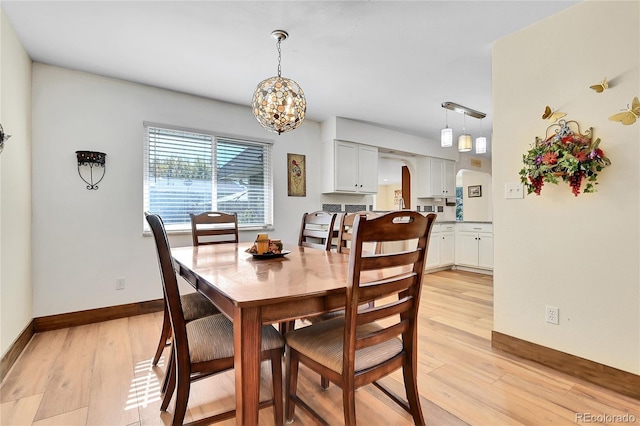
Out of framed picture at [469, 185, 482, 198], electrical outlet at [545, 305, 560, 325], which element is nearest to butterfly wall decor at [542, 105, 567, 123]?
electrical outlet at [545, 305, 560, 325]

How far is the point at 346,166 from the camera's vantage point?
171 inches

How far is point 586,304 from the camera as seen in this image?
1899mm

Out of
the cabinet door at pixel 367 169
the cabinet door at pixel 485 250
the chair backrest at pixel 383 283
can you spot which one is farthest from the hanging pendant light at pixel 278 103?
the cabinet door at pixel 485 250

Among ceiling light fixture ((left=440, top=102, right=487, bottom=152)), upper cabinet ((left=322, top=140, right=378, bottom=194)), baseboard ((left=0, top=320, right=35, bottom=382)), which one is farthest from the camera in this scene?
upper cabinet ((left=322, top=140, right=378, bottom=194))

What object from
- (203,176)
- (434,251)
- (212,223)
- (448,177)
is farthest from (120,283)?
(448,177)

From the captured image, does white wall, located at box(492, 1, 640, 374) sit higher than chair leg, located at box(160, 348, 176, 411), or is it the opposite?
white wall, located at box(492, 1, 640, 374)

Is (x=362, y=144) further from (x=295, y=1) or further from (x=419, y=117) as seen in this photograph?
(x=295, y=1)

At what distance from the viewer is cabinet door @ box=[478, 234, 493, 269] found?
4855 millimetres

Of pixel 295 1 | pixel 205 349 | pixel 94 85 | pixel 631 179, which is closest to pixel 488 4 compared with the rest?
pixel 295 1

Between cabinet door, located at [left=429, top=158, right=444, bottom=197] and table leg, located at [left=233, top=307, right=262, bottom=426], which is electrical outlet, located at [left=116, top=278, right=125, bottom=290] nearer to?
table leg, located at [left=233, top=307, right=262, bottom=426]

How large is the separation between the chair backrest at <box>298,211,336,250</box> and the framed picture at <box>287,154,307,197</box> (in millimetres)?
1428

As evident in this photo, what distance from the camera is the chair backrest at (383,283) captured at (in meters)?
1.08

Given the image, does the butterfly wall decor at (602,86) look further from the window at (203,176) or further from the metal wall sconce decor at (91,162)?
the metal wall sconce decor at (91,162)

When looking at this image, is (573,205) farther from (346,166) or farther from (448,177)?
(448,177)
